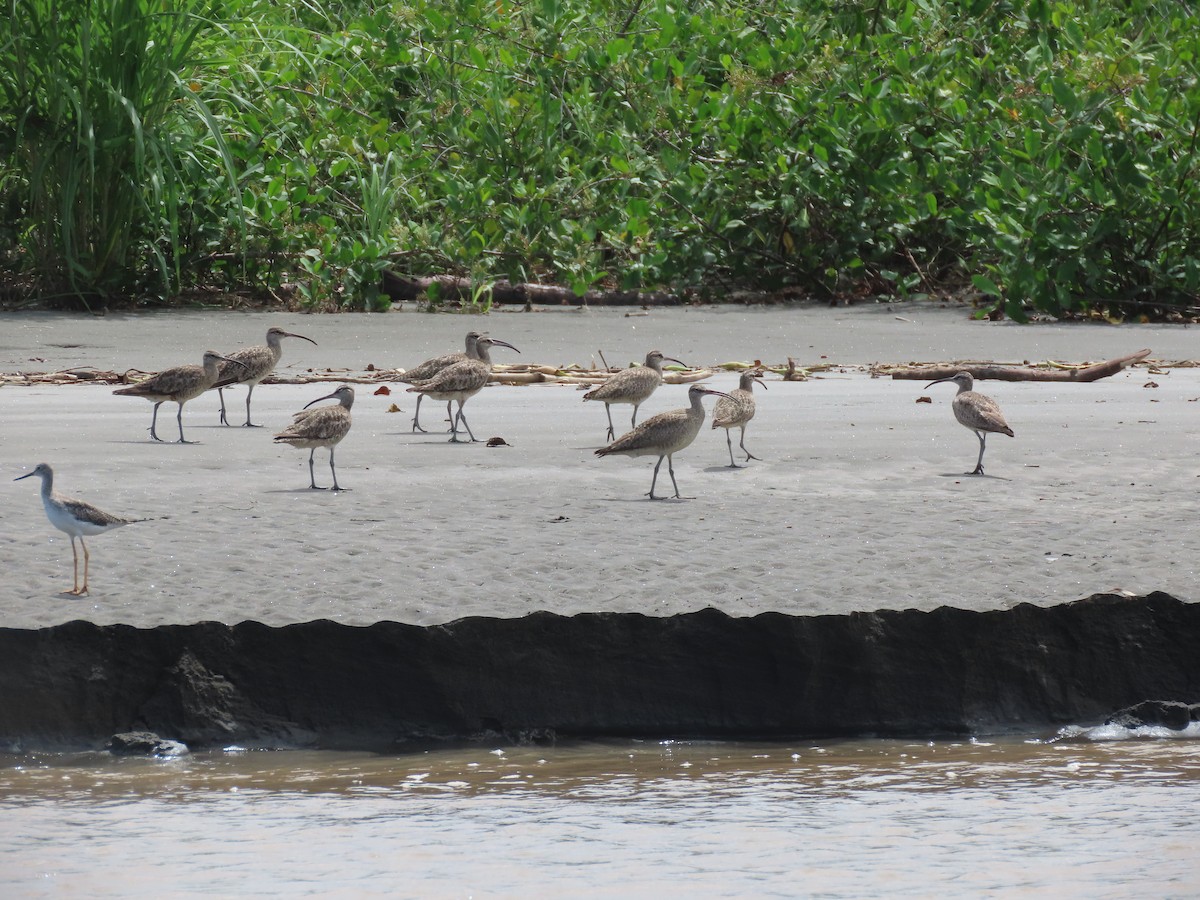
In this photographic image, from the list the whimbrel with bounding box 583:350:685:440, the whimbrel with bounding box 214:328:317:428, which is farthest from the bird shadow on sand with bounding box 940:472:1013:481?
Answer: the whimbrel with bounding box 214:328:317:428

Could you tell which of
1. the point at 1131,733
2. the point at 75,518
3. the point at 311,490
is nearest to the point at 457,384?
the point at 311,490

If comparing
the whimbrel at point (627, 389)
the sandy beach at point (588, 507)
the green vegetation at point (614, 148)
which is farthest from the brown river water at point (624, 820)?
the green vegetation at point (614, 148)

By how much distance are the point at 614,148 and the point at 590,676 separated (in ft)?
42.4

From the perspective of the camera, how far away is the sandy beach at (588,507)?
6262mm

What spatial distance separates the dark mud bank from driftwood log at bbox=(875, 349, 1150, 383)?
19.6 ft

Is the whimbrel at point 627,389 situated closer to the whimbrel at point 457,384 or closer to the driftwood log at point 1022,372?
the whimbrel at point 457,384

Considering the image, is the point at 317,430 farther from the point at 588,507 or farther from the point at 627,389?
the point at 627,389

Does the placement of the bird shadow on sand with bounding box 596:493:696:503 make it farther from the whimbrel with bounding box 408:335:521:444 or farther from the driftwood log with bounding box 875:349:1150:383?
the driftwood log with bounding box 875:349:1150:383

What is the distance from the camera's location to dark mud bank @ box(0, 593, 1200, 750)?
18.6 feet

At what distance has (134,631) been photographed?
5.73m

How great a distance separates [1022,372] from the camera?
12.0 meters

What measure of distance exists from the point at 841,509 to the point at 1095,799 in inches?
105

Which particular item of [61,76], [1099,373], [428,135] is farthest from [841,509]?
[428,135]

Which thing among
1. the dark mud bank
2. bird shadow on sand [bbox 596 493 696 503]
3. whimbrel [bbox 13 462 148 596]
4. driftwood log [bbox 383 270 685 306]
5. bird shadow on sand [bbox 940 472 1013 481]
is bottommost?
the dark mud bank
